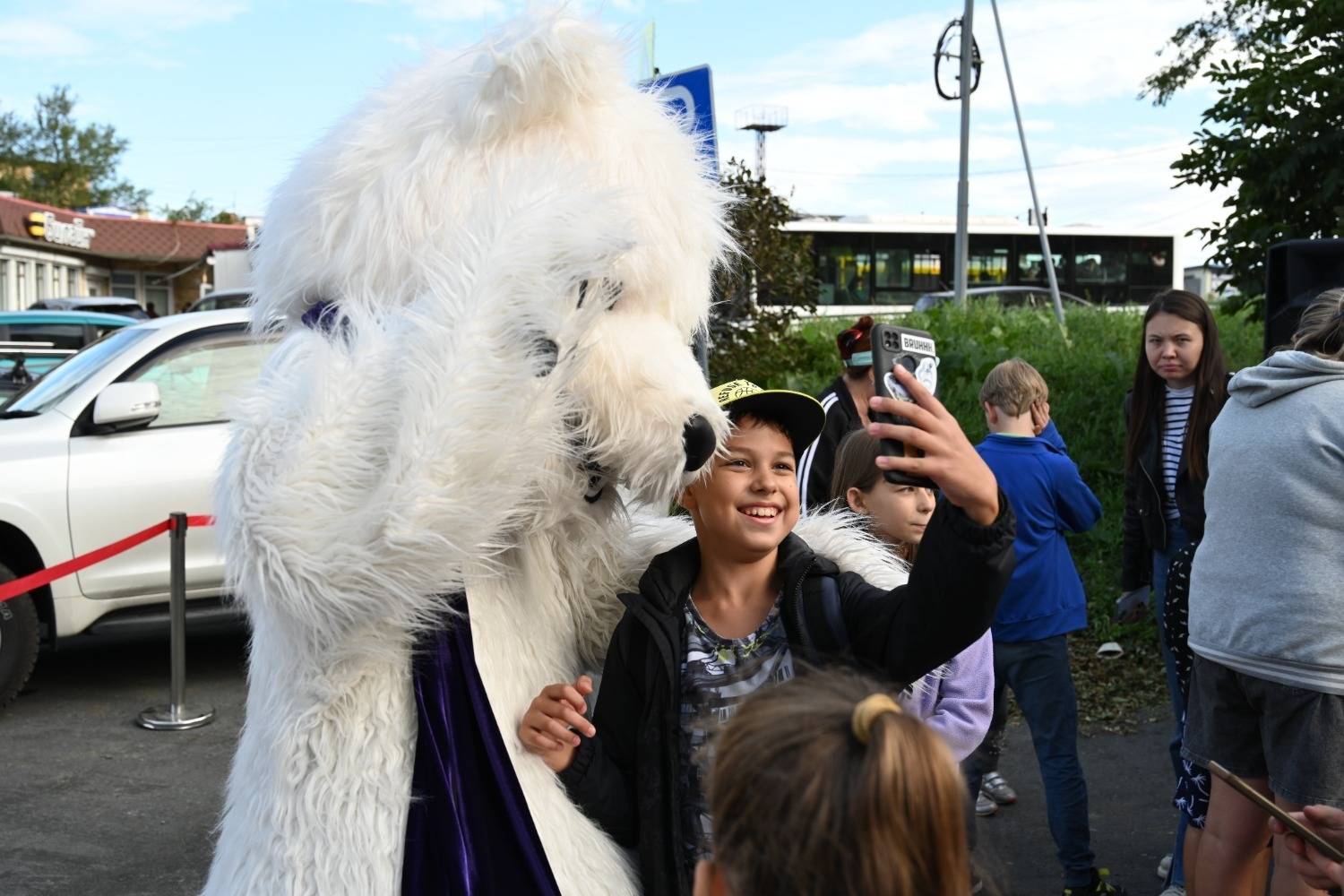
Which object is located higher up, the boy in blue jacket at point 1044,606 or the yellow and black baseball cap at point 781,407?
the yellow and black baseball cap at point 781,407

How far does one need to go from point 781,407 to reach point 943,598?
1.56ft

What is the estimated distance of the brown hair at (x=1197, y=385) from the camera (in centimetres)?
423

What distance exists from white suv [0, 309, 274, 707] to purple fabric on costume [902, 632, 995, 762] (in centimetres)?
400

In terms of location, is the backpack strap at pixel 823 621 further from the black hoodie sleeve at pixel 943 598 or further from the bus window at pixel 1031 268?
the bus window at pixel 1031 268

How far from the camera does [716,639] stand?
80.3 inches

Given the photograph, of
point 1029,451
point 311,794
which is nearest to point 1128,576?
point 1029,451

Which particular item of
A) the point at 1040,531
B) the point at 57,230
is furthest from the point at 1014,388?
the point at 57,230

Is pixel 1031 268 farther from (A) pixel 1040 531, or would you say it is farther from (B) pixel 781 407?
(B) pixel 781 407

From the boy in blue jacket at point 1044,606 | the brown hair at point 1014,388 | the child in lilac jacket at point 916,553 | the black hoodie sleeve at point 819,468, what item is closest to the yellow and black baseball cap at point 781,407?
the child in lilac jacket at point 916,553

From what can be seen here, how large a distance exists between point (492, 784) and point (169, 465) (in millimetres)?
4659

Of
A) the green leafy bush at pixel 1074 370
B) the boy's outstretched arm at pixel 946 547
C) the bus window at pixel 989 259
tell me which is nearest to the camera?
the boy's outstretched arm at pixel 946 547

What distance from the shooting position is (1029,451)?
13.5 feet

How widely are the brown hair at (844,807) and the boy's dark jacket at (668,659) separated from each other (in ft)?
1.94

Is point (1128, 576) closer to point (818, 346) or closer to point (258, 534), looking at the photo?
point (258, 534)
